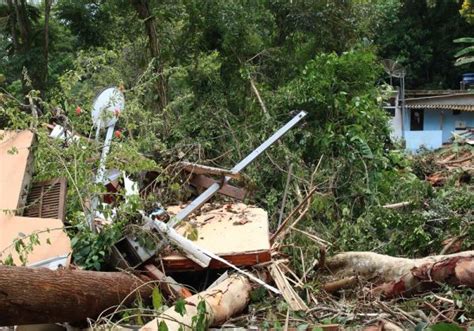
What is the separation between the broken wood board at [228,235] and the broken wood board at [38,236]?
786 millimetres

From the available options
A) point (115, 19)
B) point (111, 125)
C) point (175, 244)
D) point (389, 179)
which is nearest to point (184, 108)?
point (115, 19)

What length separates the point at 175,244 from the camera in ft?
13.2

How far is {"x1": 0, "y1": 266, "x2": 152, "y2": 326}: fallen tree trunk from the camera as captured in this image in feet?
8.45

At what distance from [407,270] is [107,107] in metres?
2.85

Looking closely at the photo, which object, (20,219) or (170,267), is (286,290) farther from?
(20,219)

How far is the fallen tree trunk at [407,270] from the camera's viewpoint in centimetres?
358

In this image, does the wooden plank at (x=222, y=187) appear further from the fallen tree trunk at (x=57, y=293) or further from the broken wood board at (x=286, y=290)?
the fallen tree trunk at (x=57, y=293)

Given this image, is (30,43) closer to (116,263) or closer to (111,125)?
(111,125)

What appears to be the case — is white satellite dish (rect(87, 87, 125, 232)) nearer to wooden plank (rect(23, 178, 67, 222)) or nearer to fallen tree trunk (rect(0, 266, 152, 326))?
wooden plank (rect(23, 178, 67, 222))

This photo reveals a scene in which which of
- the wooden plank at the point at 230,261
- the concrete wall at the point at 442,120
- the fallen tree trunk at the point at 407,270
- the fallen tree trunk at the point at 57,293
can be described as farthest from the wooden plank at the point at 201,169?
the concrete wall at the point at 442,120

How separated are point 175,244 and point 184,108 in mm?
5335

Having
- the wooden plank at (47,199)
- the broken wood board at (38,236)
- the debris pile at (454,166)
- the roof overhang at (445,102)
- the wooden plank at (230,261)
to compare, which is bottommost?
the debris pile at (454,166)

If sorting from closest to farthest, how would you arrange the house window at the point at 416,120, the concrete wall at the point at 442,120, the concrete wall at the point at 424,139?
the concrete wall at the point at 424,139 < the concrete wall at the point at 442,120 < the house window at the point at 416,120

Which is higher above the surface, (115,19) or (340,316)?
(115,19)
